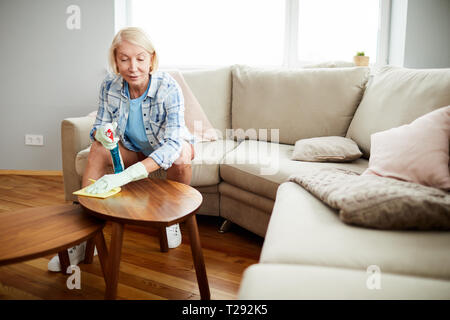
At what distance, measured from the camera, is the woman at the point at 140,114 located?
1.54 m

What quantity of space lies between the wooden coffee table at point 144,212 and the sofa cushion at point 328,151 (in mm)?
728

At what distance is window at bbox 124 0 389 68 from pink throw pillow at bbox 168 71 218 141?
95 cm

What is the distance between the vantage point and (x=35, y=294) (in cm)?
134

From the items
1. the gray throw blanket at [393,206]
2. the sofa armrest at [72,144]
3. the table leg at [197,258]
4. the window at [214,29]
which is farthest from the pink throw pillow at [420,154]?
the window at [214,29]

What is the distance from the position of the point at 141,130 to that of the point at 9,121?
208cm

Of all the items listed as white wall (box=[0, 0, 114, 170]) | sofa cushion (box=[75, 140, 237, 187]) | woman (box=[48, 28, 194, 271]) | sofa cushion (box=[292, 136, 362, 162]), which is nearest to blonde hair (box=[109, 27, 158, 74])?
woman (box=[48, 28, 194, 271])

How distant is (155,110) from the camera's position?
1.68m

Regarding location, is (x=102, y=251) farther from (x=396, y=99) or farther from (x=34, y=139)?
(x=34, y=139)

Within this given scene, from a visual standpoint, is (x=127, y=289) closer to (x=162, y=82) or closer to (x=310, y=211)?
(x=310, y=211)

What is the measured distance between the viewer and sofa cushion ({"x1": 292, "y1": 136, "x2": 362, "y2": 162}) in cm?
177

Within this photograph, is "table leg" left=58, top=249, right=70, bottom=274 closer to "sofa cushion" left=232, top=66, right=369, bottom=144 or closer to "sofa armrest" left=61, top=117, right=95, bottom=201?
"sofa armrest" left=61, top=117, right=95, bottom=201

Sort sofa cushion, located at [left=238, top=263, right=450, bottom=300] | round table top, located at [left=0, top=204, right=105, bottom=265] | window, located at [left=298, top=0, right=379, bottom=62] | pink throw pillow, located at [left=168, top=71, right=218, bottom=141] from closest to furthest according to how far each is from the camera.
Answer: sofa cushion, located at [left=238, top=263, right=450, bottom=300], round table top, located at [left=0, top=204, right=105, bottom=265], pink throw pillow, located at [left=168, top=71, right=218, bottom=141], window, located at [left=298, top=0, right=379, bottom=62]

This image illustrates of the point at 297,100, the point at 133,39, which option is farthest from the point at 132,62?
the point at 297,100

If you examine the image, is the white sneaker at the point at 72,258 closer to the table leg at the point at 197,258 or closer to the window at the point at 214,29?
the table leg at the point at 197,258
